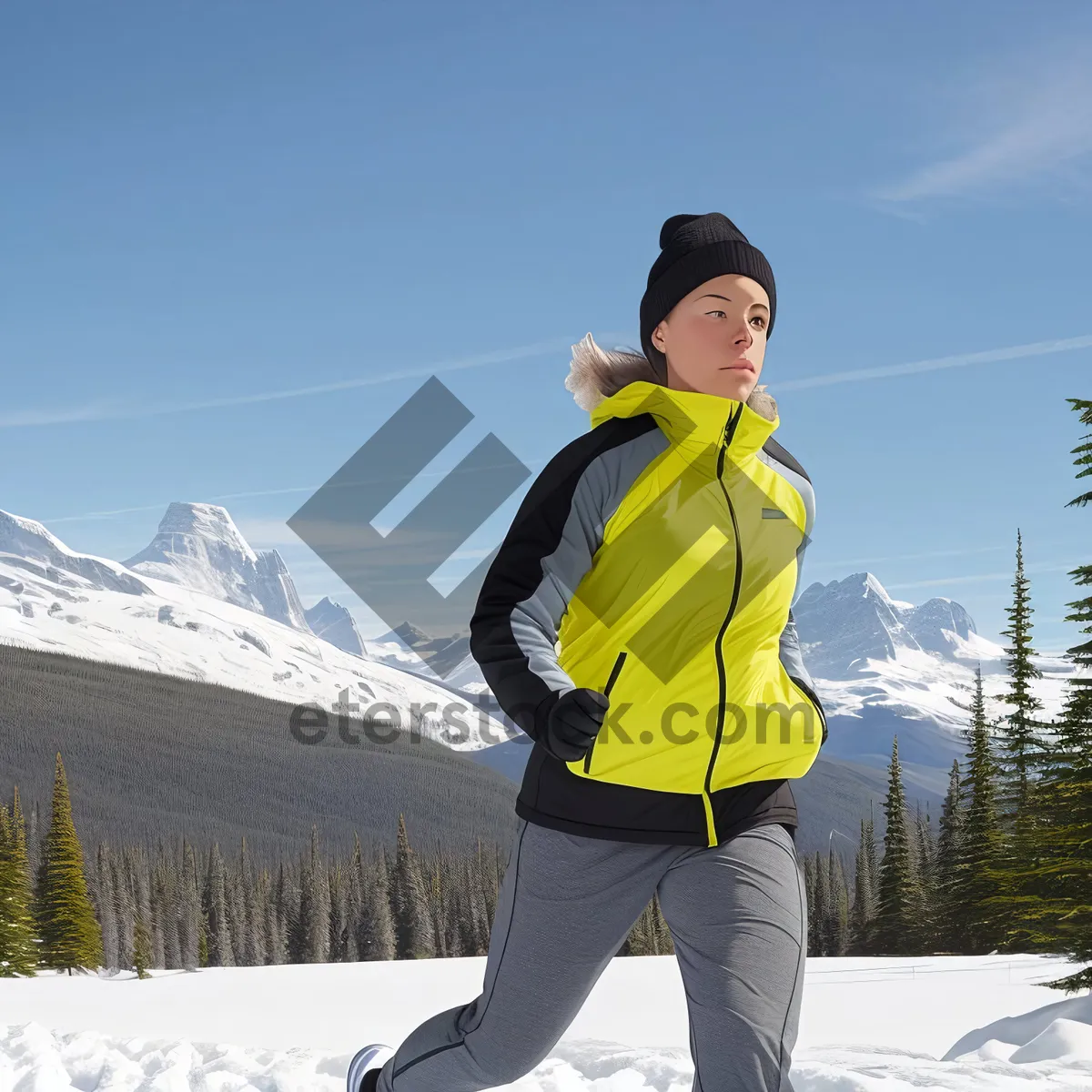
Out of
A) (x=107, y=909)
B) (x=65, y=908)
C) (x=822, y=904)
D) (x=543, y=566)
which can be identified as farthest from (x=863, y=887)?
(x=107, y=909)

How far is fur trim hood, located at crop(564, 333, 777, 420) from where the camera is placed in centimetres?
322

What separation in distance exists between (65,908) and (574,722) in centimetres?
4629

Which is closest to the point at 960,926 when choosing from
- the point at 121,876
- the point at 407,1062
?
the point at 407,1062

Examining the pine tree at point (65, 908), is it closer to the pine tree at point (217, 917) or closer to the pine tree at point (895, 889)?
the pine tree at point (895, 889)

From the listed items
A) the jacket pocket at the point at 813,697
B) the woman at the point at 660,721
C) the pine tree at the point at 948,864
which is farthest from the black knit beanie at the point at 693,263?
the pine tree at the point at 948,864

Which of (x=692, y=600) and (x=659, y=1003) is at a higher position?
(x=692, y=600)

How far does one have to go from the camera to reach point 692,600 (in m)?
2.75

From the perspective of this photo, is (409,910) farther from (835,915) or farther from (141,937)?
(835,915)

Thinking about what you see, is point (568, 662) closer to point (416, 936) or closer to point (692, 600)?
point (692, 600)

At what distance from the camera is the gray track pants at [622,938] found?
2.60 meters

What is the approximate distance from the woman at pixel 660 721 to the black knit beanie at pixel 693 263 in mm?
214

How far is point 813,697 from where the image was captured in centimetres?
301

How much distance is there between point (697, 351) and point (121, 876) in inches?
3358

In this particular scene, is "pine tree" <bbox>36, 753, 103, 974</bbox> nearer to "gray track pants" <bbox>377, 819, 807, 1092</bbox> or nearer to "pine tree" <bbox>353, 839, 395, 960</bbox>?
"pine tree" <bbox>353, 839, 395, 960</bbox>
